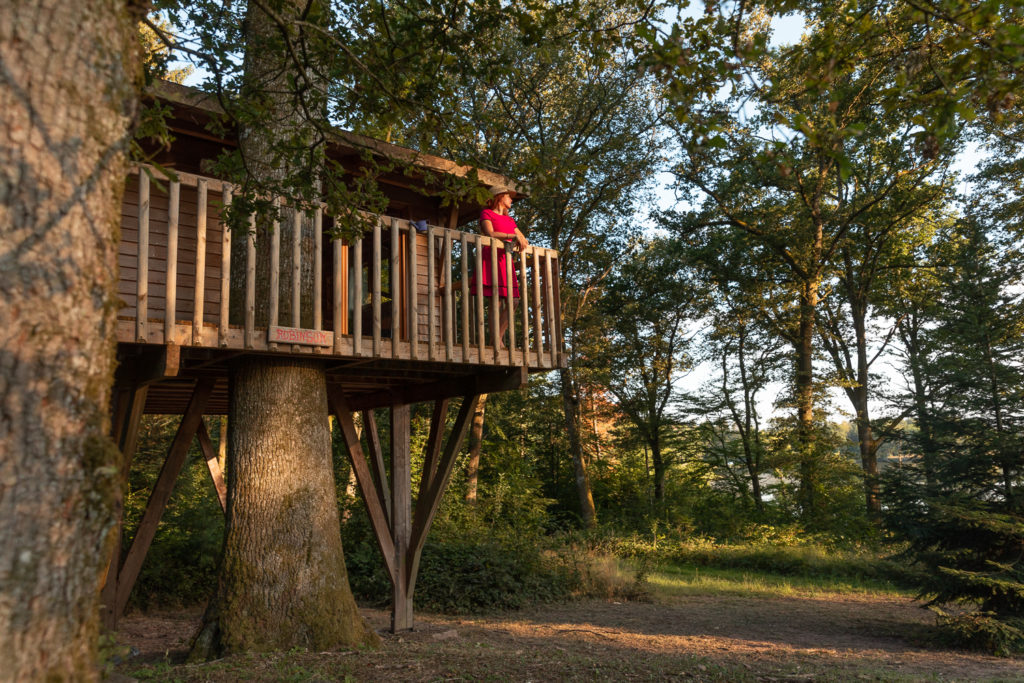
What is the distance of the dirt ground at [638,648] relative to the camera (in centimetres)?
590

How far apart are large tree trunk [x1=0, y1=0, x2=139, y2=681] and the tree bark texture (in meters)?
4.59

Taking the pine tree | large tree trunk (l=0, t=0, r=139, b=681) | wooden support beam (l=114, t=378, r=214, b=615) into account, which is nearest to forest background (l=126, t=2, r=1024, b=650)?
the pine tree

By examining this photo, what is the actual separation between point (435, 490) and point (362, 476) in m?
0.95

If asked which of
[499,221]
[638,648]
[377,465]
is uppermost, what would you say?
[499,221]

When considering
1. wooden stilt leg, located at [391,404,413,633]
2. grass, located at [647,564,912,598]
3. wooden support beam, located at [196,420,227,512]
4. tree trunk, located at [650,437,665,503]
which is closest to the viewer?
wooden stilt leg, located at [391,404,413,633]

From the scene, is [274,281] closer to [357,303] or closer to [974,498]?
[357,303]

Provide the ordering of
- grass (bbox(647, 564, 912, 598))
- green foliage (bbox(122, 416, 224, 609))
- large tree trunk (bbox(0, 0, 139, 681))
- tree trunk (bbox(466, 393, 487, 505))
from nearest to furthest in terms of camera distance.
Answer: large tree trunk (bbox(0, 0, 139, 681)) → green foliage (bbox(122, 416, 224, 609)) → grass (bbox(647, 564, 912, 598)) → tree trunk (bbox(466, 393, 487, 505))

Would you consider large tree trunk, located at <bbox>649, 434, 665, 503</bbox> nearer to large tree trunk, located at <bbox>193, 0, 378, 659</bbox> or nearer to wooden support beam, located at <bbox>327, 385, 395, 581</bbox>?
wooden support beam, located at <bbox>327, 385, 395, 581</bbox>

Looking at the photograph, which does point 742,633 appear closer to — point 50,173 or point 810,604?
point 810,604

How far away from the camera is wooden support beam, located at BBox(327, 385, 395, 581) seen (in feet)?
30.0

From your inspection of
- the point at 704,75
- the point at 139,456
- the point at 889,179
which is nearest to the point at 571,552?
the point at 139,456

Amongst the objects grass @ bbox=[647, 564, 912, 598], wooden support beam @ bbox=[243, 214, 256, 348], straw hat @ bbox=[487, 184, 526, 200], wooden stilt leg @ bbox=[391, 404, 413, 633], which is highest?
straw hat @ bbox=[487, 184, 526, 200]

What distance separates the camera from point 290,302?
6949mm

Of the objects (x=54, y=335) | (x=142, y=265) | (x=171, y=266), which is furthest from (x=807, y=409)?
(x=54, y=335)
